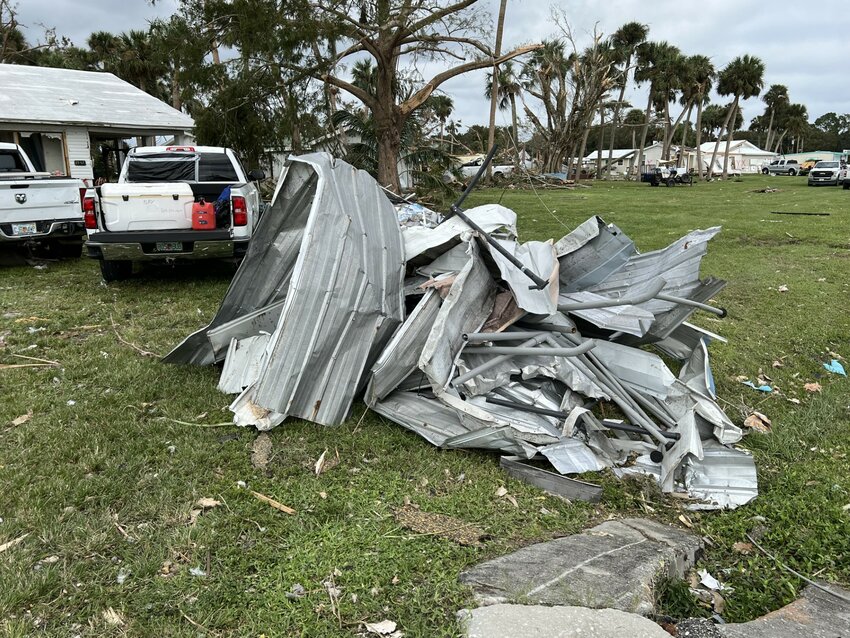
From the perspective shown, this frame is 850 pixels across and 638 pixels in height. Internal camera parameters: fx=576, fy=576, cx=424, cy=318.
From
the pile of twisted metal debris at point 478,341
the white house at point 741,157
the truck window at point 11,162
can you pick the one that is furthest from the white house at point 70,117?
the white house at point 741,157

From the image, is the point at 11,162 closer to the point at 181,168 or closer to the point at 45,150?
the point at 181,168

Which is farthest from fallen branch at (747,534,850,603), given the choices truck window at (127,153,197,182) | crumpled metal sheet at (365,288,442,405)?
truck window at (127,153,197,182)

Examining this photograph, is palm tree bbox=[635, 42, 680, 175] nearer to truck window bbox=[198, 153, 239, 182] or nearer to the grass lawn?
truck window bbox=[198, 153, 239, 182]

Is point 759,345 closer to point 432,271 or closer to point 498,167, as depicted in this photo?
point 432,271

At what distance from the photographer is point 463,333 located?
402 cm

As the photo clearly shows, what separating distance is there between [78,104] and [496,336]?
18390 millimetres

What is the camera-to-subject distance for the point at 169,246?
22.5 feet

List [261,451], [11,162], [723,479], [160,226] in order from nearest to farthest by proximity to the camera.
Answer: [723,479] < [261,451] < [160,226] < [11,162]

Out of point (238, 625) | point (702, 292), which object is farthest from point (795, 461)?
point (238, 625)

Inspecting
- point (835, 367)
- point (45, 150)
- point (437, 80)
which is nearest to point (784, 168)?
point (437, 80)

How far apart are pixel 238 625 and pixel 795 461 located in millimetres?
3464

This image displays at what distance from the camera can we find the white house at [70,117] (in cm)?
1612

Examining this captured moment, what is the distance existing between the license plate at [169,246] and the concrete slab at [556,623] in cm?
592

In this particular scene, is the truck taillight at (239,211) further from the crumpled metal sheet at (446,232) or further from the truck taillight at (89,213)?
the crumpled metal sheet at (446,232)
